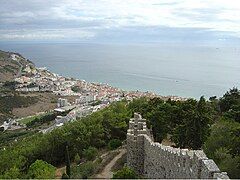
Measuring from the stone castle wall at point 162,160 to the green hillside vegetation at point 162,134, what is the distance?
1641 millimetres

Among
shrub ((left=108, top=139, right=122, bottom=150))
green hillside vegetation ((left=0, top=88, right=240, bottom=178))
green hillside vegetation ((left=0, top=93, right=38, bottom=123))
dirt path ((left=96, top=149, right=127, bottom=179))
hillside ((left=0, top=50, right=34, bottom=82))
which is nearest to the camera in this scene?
green hillside vegetation ((left=0, top=88, right=240, bottom=178))

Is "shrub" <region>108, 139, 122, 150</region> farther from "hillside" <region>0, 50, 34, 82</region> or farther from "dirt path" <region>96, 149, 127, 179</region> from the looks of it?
"hillside" <region>0, 50, 34, 82</region>

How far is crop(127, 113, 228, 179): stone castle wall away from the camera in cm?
680

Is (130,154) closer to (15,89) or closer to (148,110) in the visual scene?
(148,110)

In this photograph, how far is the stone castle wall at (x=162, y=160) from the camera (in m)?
6.80

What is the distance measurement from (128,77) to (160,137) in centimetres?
9133

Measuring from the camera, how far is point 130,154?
12273mm

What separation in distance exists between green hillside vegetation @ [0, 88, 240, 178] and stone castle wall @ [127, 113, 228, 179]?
5.38 feet

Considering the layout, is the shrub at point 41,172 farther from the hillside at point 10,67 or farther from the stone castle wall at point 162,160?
the hillside at point 10,67

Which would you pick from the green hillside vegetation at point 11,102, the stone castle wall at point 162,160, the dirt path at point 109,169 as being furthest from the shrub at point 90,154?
the green hillside vegetation at point 11,102

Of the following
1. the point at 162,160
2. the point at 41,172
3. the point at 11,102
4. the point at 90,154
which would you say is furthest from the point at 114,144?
the point at 11,102

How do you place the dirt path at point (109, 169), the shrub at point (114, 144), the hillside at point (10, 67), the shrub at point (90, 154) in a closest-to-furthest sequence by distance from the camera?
the dirt path at point (109, 169)
the shrub at point (90, 154)
the shrub at point (114, 144)
the hillside at point (10, 67)

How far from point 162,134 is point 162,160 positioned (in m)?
5.26

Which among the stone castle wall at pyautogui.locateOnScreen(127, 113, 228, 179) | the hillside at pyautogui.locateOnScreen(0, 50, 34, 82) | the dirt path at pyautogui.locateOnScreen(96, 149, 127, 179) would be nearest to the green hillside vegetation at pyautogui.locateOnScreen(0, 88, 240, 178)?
the dirt path at pyautogui.locateOnScreen(96, 149, 127, 179)
